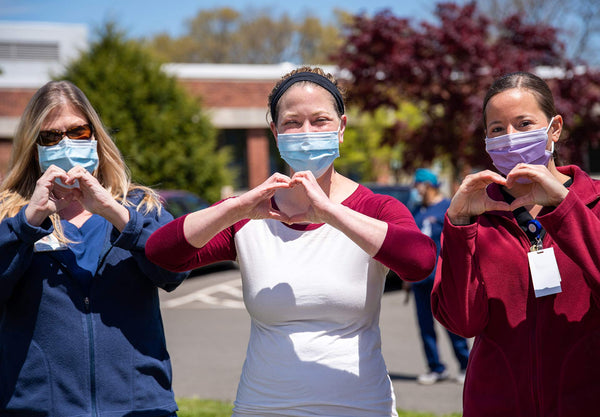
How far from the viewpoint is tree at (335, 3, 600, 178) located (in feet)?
49.9

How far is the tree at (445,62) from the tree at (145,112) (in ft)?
22.5

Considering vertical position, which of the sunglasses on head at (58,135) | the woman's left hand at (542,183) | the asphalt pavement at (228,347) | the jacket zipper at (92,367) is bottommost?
the asphalt pavement at (228,347)

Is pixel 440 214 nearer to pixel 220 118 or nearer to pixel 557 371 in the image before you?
pixel 557 371

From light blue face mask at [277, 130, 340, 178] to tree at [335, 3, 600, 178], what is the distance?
41.4 ft

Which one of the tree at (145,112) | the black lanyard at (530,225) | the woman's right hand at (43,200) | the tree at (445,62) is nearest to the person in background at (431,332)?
the black lanyard at (530,225)

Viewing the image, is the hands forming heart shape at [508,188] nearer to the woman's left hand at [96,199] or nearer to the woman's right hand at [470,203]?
the woman's right hand at [470,203]

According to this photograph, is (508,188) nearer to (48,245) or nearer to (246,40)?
(48,245)

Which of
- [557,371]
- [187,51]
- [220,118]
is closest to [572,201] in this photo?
[557,371]

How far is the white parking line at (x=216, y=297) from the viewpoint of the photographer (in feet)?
42.1

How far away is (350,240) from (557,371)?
0.85 meters

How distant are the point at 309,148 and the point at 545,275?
962 millimetres

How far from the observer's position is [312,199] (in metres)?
2.48

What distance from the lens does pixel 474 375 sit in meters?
2.61

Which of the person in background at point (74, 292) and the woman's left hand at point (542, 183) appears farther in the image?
the person in background at point (74, 292)
